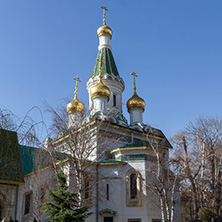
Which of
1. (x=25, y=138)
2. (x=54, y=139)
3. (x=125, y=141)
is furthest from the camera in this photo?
(x=125, y=141)

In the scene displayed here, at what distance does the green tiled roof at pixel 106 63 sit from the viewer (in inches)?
975

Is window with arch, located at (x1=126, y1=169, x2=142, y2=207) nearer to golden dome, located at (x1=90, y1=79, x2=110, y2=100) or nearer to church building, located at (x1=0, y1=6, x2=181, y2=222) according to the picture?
church building, located at (x1=0, y1=6, x2=181, y2=222)

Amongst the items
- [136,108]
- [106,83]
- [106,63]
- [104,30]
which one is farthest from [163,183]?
[104,30]

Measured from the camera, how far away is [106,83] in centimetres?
2419

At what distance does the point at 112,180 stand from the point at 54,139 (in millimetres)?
5328

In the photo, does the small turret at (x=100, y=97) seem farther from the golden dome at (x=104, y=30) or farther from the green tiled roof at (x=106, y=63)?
the golden dome at (x=104, y=30)

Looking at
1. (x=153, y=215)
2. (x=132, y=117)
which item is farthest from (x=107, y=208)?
(x=132, y=117)

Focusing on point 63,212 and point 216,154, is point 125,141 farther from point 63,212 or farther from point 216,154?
point 63,212

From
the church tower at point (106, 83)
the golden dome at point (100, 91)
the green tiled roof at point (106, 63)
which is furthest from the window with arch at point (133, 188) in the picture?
the green tiled roof at point (106, 63)

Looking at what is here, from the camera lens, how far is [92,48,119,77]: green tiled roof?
24.8m

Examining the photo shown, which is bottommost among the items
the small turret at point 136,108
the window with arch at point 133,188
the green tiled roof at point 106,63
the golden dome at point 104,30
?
the window with arch at point 133,188

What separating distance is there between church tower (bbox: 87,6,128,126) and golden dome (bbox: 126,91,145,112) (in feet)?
3.37

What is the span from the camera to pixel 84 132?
42.7ft

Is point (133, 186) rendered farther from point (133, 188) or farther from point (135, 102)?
point (135, 102)
